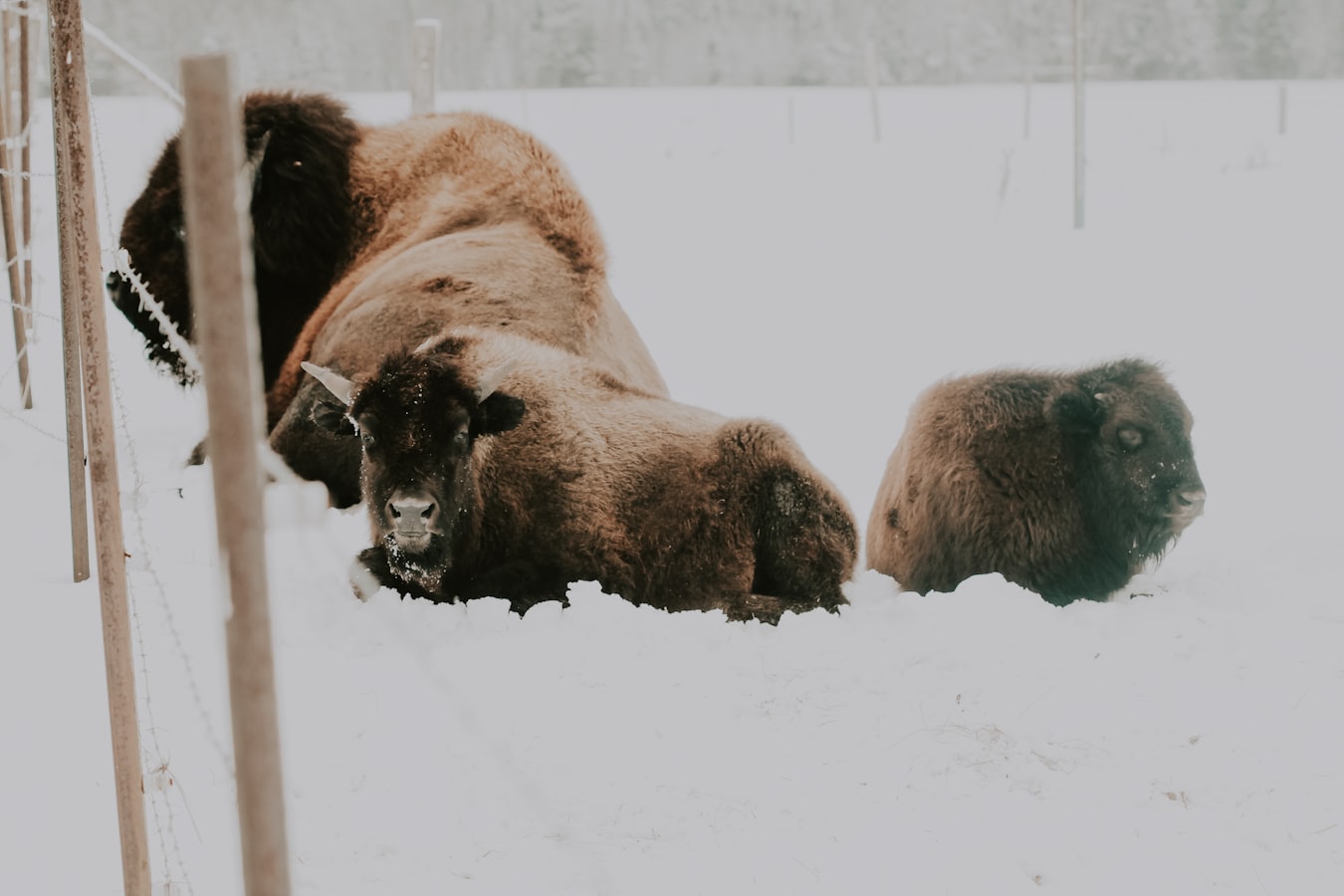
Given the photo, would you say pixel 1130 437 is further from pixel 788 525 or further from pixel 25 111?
pixel 25 111

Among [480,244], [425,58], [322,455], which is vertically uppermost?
[425,58]

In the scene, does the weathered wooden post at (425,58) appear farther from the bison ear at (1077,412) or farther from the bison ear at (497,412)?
the bison ear at (1077,412)

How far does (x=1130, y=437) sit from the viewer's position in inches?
223

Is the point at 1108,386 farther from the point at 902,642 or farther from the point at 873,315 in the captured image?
the point at 873,315

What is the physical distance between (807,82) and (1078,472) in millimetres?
45785

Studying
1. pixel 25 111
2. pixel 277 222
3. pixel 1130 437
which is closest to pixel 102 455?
pixel 1130 437

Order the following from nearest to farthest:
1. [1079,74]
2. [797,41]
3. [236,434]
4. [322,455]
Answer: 1. [236,434]
2. [322,455]
3. [1079,74]
4. [797,41]

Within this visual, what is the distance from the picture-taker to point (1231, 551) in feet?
20.4

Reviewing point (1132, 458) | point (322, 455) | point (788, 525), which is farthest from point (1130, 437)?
point (322, 455)

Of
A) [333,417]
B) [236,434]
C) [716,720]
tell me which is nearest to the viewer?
[236,434]

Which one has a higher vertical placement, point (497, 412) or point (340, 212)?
point (340, 212)

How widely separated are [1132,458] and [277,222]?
17.3 ft

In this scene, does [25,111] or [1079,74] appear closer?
[25,111]

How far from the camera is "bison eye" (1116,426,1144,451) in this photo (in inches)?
223
